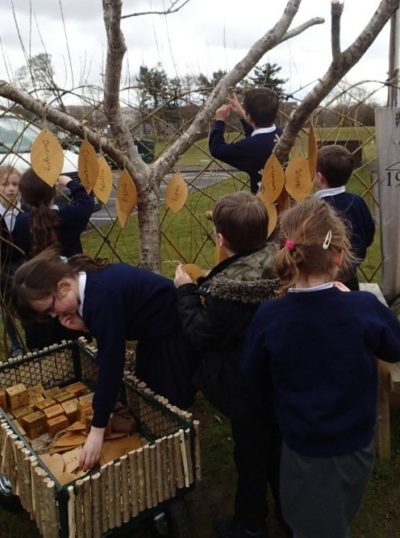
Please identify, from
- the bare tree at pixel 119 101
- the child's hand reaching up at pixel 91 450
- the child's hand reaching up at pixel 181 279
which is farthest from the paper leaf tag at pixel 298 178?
the child's hand reaching up at pixel 91 450

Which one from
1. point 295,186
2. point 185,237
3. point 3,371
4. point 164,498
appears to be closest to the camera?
point 164,498

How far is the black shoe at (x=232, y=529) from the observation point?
163cm

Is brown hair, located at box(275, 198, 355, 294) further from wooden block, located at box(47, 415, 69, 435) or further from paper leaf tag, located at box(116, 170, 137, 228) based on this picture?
wooden block, located at box(47, 415, 69, 435)

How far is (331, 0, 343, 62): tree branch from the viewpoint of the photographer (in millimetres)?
1431

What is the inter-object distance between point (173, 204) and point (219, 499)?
118cm

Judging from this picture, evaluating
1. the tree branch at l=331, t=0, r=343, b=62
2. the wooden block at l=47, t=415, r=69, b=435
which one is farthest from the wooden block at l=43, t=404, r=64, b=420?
the tree branch at l=331, t=0, r=343, b=62

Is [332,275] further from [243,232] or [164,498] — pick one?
[164,498]

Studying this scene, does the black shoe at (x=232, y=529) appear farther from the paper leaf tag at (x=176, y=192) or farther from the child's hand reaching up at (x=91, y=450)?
the paper leaf tag at (x=176, y=192)

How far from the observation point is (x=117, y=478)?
4.38 feet

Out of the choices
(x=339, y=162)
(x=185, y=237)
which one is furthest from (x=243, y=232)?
(x=185, y=237)

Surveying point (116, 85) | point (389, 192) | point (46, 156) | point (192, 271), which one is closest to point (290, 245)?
point (192, 271)

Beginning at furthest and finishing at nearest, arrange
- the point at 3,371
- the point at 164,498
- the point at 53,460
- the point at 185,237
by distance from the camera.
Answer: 1. the point at 185,237
2. the point at 3,371
3. the point at 53,460
4. the point at 164,498

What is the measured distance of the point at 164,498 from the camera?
4.73 ft

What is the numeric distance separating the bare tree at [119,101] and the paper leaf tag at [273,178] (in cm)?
18
